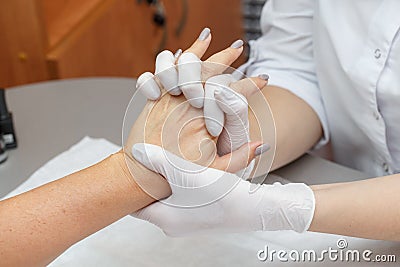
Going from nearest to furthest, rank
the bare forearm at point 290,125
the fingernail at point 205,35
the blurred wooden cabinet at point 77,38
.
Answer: the fingernail at point 205,35 < the bare forearm at point 290,125 < the blurred wooden cabinet at point 77,38

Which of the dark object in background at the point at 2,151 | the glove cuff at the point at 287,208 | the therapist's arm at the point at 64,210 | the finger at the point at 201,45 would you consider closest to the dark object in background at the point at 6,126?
the dark object in background at the point at 2,151

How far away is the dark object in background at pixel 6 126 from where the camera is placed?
1.02 m

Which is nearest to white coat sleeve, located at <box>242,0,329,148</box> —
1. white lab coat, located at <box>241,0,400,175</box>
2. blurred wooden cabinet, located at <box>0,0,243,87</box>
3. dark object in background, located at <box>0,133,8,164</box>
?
white lab coat, located at <box>241,0,400,175</box>

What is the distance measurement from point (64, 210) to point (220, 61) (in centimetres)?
27

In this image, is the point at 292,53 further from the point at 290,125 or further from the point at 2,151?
the point at 2,151

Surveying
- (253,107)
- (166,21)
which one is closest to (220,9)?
(166,21)

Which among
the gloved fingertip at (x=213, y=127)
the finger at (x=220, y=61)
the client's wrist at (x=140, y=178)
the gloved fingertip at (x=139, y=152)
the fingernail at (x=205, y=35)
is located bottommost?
the client's wrist at (x=140, y=178)

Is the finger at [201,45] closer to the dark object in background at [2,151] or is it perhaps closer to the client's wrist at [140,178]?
the client's wrist at [140,178]

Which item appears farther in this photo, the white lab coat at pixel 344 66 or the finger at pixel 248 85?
the white lab coat at pixel 344 66

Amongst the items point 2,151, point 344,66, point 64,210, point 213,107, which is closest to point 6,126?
point 2,151

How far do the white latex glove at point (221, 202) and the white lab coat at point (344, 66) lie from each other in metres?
0.25

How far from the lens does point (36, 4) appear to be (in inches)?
57.6

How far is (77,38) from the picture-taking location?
1.58 m

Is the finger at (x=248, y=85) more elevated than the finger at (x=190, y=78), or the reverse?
the finger at (x=190, y=78)
